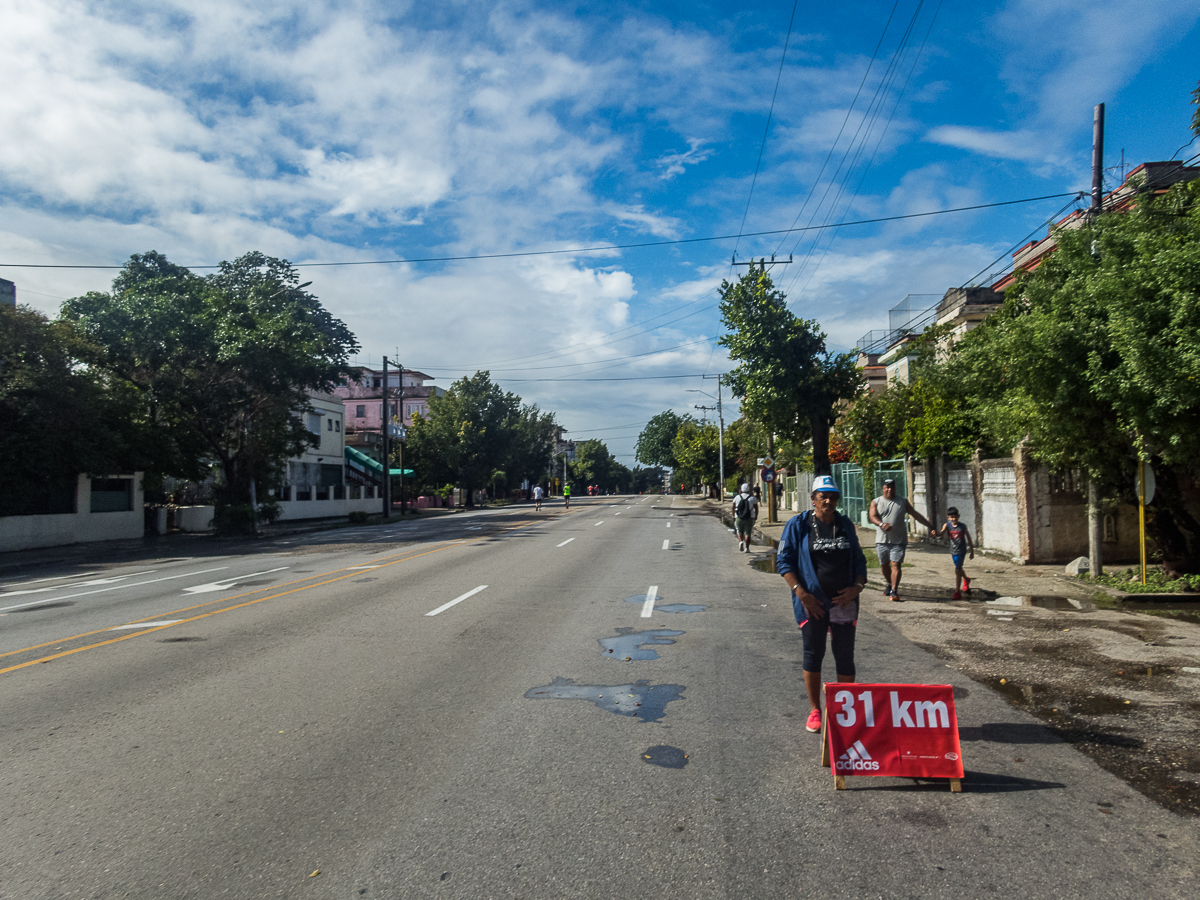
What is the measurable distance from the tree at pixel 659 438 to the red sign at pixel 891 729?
110 metres

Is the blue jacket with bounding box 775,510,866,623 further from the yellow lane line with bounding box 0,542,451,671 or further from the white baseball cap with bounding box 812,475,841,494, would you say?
the yellow lane line with bounding box 0,542,451,671

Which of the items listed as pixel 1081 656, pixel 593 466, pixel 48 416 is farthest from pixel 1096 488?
pixel 593 466

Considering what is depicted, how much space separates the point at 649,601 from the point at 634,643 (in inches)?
122

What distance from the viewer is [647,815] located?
4.25 metres

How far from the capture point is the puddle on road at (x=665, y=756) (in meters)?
4.99

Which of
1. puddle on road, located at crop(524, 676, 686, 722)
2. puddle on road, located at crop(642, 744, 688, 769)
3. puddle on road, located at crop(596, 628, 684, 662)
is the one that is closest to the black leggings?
puddle on road, located at crop(642, 744, 688, 769)

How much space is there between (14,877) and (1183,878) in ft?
17.4

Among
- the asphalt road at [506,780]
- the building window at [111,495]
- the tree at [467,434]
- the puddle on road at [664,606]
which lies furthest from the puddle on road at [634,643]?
the tree at [467,434]

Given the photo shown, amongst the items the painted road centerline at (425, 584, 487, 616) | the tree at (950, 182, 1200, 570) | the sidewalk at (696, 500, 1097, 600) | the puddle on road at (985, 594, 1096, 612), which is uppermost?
the tree at (950, 182, 1200, 570)

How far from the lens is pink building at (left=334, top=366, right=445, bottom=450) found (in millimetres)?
67812

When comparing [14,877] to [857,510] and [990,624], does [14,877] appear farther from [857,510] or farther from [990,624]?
[857,510]

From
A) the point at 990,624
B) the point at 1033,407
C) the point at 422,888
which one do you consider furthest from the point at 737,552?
the point at 422,888

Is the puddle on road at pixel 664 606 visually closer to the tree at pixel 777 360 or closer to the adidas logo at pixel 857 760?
the adidas logo at pixel 857 760

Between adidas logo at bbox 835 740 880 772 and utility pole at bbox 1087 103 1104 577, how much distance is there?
414 inches
